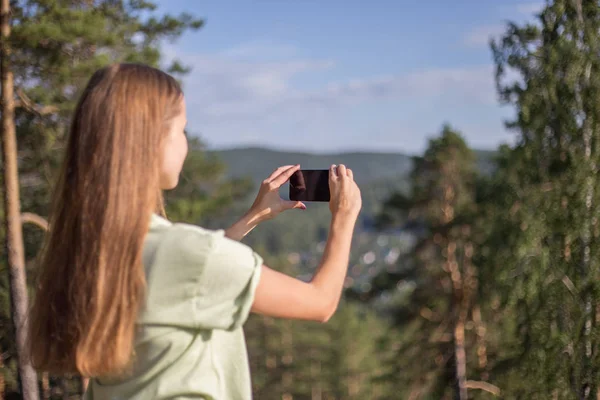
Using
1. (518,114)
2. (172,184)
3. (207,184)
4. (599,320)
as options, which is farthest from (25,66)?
(207,184)

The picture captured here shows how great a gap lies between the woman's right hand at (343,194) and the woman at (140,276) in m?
0.19

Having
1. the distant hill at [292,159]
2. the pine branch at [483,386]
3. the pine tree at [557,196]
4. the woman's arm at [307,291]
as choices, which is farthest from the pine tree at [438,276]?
the distant hill at [292,159]

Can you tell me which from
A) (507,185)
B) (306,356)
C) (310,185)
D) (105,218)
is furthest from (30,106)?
(306,356)

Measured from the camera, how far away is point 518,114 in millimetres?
10969

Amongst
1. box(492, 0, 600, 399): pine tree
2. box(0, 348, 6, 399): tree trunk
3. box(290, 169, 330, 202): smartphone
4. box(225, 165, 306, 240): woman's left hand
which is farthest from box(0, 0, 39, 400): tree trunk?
box(290, 169, 330, 202): smartphone

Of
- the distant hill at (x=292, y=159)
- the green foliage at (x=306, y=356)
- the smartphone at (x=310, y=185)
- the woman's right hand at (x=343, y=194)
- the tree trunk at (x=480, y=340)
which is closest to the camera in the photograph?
the woman's right hand at (x=343, y=194)

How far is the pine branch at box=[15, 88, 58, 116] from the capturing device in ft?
33.1

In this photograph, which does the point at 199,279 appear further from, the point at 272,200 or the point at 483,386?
the point at 483,386

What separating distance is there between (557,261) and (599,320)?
1067mm

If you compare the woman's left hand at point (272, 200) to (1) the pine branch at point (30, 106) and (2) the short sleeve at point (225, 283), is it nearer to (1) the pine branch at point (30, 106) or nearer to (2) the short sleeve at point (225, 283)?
(2) the short sleeve at point (225, 283)

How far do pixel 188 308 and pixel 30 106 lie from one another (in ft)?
30.6

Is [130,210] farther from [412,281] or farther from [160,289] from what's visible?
[412,281]

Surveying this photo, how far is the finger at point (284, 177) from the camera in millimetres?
2076

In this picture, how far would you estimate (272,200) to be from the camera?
2.16 m
